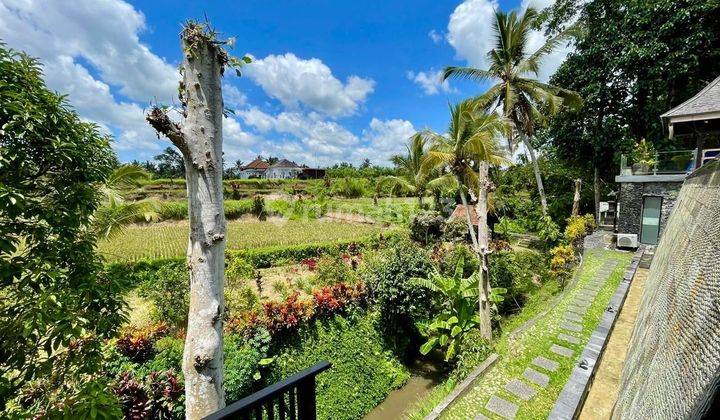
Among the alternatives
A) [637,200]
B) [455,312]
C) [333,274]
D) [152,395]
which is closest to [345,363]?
[333,274]

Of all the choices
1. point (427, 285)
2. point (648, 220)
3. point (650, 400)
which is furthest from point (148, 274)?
point (648, 220)

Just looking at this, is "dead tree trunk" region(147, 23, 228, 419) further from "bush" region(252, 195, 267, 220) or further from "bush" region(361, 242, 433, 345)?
"bush" region(252, 195, 267, 220)

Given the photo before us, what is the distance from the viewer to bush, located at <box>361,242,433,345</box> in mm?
9633

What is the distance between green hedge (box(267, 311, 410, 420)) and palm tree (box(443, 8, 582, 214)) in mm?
11126

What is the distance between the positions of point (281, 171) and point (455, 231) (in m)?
53.4

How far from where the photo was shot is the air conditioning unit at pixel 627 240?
1188 cm

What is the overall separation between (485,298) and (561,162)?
16.3 m

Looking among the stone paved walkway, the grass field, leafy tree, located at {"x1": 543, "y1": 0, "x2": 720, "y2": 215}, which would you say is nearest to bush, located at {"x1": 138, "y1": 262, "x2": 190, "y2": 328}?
the grass field

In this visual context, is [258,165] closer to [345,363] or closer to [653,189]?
[345,363]

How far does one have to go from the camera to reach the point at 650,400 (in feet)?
5.36

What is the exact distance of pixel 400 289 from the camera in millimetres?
9633

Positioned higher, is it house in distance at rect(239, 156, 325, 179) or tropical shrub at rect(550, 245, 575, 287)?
house in distance at rect(239, 156, 325, 179)

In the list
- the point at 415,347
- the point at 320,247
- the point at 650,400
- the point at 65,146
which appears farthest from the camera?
the point at 320,247

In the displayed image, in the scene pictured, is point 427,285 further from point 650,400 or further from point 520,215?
point 520,215
